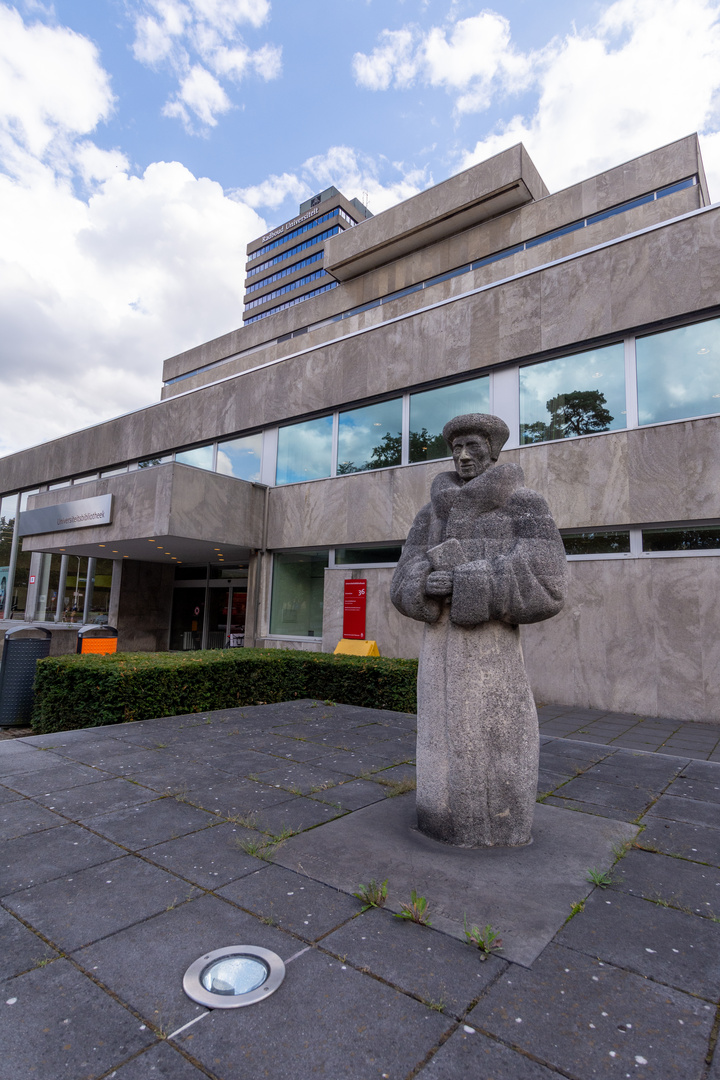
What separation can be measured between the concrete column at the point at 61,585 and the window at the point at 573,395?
59.3ft

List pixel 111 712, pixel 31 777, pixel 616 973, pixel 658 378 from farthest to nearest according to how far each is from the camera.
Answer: pixel 658 378, pixel 111 712, pixel 31 777, pixel 616 973

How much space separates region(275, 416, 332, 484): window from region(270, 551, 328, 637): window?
7.15 ft

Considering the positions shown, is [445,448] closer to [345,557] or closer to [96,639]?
[345,557]

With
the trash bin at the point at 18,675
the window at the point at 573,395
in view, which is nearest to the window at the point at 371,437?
the window at the point at 573,395

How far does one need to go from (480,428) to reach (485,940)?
3151 millimetres

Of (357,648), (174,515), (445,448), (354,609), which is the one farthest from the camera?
(174,515)

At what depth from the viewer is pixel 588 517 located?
10.7 meters

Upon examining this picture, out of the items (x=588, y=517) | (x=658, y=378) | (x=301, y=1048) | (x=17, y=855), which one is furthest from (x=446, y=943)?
(x=658, y=378)

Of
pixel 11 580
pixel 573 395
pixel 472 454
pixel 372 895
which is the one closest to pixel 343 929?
pixel 372 895

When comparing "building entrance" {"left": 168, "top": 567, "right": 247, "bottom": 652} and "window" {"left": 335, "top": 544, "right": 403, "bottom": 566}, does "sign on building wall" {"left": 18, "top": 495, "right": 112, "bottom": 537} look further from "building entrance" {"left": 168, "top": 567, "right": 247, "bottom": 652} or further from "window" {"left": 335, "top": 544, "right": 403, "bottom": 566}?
"window" {"left": 335, "top": 544, "right": 403, "bottom": 566}

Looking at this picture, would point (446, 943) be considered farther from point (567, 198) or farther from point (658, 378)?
point (567, 198)

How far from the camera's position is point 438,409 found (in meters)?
13.5

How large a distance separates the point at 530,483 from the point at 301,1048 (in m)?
10.5

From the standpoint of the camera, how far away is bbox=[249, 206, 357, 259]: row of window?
98000 mm
